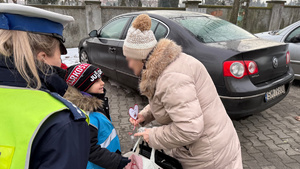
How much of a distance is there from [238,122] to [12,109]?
3.37 m

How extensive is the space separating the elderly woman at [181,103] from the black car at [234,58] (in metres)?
1.16

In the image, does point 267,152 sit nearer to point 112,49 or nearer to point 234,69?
point 234,69

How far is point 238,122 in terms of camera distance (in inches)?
135

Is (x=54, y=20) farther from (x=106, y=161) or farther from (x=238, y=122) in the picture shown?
(x=238, y=122)

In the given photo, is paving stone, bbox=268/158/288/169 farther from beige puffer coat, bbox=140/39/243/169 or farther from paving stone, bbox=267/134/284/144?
beige puffer coat, bbox=140/39/243/169

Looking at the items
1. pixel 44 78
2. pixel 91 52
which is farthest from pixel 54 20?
pixel 91 52

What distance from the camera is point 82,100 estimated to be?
1637 millimetres

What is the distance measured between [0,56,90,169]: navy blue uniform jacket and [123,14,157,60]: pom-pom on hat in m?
0.77

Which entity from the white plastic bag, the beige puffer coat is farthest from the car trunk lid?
the white plastic bag

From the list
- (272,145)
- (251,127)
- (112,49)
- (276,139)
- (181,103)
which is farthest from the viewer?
(112,49)

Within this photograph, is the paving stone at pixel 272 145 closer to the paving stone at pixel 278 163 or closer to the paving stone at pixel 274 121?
the paving stone at pixel 278 163

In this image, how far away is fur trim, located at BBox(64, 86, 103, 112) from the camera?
162 centimetres

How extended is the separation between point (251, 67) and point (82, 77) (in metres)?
2.00

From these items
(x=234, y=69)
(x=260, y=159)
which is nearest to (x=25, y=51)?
(x=234, y=69)
